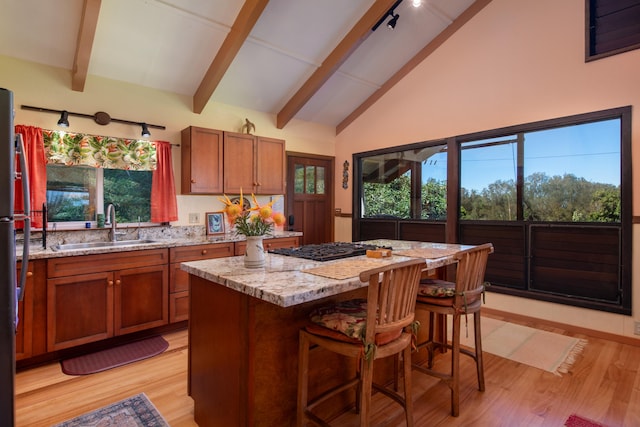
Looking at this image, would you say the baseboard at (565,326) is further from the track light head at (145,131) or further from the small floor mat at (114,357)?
the track light head at (145,131)

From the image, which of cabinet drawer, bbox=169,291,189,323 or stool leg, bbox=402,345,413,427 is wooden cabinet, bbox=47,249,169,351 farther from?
stool leg, bbox=402,345,413,427

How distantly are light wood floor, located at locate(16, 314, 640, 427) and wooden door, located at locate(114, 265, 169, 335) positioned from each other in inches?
17.9

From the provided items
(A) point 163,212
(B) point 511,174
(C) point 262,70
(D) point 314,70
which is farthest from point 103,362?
(B) point 511,174

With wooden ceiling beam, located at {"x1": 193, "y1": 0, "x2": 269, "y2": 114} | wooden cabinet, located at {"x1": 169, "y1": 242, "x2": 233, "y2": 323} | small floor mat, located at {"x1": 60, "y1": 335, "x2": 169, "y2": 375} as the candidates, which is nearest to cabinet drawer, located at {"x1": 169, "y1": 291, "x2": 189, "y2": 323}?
wooden cabinet, located at {"x1": 169, "y1": 242, "x2": 233, "y2": 323}

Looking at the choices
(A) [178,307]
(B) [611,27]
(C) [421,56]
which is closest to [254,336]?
(A) [178,307]

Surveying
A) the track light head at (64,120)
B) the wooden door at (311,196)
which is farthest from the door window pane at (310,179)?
the track light head at (64,120)

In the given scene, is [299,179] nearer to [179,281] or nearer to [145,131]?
[145,131]

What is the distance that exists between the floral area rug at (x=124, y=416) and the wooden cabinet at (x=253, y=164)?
7.97 ft

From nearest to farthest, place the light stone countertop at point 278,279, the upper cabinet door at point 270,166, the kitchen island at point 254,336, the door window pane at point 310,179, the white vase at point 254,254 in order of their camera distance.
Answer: the light stone countertop at point 278,279
the kitchen island at point 254,336
the white vase at point 254,254
the upper cabinet door at point 270,166
the door window pane at point 310,179

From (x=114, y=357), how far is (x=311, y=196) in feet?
11.1

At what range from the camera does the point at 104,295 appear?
2.90m

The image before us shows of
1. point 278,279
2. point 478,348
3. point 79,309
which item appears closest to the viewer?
point 278,279

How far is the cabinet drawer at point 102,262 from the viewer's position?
2.68 m

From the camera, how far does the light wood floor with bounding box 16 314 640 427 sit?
6.74 ft
